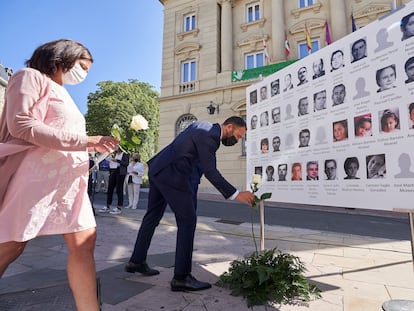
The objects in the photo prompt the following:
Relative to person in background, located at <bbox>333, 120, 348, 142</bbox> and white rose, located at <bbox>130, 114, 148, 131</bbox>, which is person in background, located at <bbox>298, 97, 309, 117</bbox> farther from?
white rose, located at <bbox>130, 114, 148, 131</bbox>

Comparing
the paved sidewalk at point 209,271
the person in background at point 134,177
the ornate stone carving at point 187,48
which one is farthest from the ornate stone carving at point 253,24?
the paved sidewalk at point 209,271

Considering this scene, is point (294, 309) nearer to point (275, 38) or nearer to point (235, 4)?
point (275, 38)

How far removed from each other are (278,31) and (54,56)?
15922mm

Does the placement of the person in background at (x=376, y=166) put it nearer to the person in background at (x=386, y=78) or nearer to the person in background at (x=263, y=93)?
the person in background at (x=386, y=78)

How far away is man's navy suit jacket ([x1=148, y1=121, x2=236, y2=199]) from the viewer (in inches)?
92.9

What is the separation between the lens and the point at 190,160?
8.13ft

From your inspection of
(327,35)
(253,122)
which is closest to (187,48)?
(327,35)

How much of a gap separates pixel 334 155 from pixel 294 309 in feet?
4.53

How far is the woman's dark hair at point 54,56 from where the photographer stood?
5.06ft

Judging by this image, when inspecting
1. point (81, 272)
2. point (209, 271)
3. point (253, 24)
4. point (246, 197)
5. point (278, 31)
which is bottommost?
point (209, 271)

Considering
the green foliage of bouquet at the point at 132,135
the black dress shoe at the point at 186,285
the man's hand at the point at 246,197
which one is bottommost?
the black dress shoe at the point at 186,285

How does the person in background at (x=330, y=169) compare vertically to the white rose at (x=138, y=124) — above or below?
below

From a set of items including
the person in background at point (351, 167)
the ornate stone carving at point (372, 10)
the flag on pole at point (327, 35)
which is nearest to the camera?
the person in background at point (351, 167)

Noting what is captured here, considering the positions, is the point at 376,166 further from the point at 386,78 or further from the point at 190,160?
the point at 190,160
